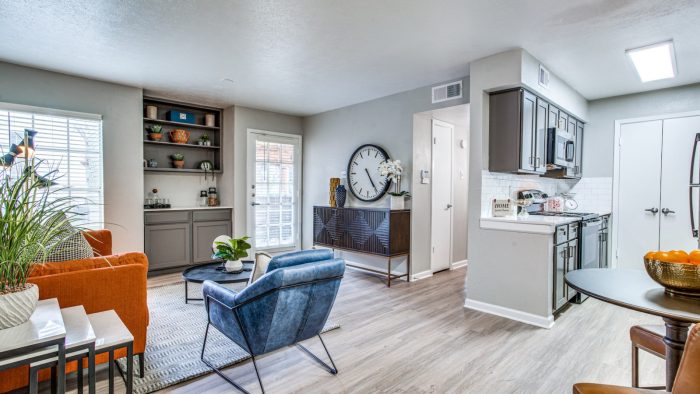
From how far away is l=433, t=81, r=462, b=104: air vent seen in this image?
13.8 feet

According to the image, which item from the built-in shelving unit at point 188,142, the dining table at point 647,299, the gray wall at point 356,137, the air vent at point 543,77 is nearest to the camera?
the dining table at point 647,299

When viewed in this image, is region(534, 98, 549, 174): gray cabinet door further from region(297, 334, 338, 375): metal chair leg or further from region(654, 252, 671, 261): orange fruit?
region(297, 334, 338, 375): metal chair leg

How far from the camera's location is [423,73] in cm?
406

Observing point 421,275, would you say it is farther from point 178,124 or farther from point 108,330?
point 178,124

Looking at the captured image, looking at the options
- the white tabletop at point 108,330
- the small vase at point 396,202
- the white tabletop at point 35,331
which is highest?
the small vase at point 396,202

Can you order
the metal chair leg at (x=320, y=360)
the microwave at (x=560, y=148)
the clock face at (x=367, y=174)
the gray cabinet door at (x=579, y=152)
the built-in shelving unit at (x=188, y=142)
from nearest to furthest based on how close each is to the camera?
the metal chair leg at (x=320, y=360), the microwave at (x=560, y=148), the gray cabinet door at (x=579, y=152), the clock face at (x=367, y=174), the built-in shelving unit at (x=188, y=142)

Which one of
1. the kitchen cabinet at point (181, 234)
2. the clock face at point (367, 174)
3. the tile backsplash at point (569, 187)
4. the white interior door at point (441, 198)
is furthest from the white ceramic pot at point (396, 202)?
the kitchen cabinet at point (181, 234)

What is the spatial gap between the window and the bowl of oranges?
468cm

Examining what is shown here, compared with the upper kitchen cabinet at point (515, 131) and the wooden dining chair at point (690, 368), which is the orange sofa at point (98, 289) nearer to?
the wooden dining chair at point (690, 368)

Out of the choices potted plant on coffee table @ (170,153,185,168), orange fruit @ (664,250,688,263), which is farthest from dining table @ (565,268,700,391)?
potted plant on coffee table @ (170,153,185,168)

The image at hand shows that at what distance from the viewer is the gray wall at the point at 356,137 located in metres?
4.75

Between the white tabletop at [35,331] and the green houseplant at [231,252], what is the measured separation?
5.67 feet

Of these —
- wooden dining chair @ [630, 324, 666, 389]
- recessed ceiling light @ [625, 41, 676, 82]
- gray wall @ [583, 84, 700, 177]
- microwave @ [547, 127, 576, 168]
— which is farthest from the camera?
gray wall @ [583, 84, 700, 177]

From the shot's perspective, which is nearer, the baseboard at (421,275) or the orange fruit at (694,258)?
the orange fruit at (694,258)
